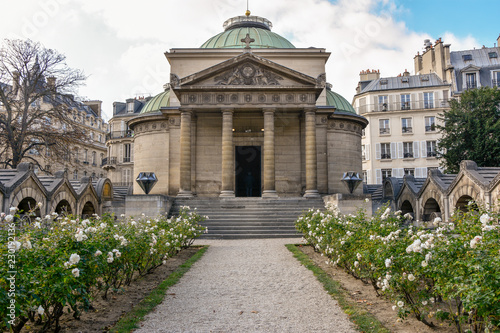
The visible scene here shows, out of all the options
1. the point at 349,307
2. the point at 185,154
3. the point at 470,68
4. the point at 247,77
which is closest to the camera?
the point at 349,307

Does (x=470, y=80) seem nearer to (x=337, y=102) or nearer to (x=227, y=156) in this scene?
(x=337, y=102)

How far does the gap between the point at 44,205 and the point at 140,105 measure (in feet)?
157

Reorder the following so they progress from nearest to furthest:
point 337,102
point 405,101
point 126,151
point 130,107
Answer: point 337,102, point 405,101, point 126,151, point 130,107

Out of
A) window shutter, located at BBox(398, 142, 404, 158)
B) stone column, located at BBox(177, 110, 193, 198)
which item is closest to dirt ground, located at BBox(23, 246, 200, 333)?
stone column, located at BBox(177, 110, 193, 198)

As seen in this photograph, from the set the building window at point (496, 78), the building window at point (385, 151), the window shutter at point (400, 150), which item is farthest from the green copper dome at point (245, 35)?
the building window at point (496, 78)

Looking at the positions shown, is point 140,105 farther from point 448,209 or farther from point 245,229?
point 448,209

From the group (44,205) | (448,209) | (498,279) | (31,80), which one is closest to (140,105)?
(31,80)

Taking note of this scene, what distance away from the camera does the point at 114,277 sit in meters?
7.52

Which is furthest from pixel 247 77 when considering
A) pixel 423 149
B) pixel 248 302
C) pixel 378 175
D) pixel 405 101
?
pixel 405 101

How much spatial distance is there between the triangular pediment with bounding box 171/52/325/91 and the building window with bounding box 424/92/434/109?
27078 mm

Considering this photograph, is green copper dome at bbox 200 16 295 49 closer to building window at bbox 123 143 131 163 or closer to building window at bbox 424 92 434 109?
building window at bbox 424 92 434 109

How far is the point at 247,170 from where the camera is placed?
29.2 meters

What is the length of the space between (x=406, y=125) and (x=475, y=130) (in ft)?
59.6

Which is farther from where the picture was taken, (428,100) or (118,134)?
(118,134)
